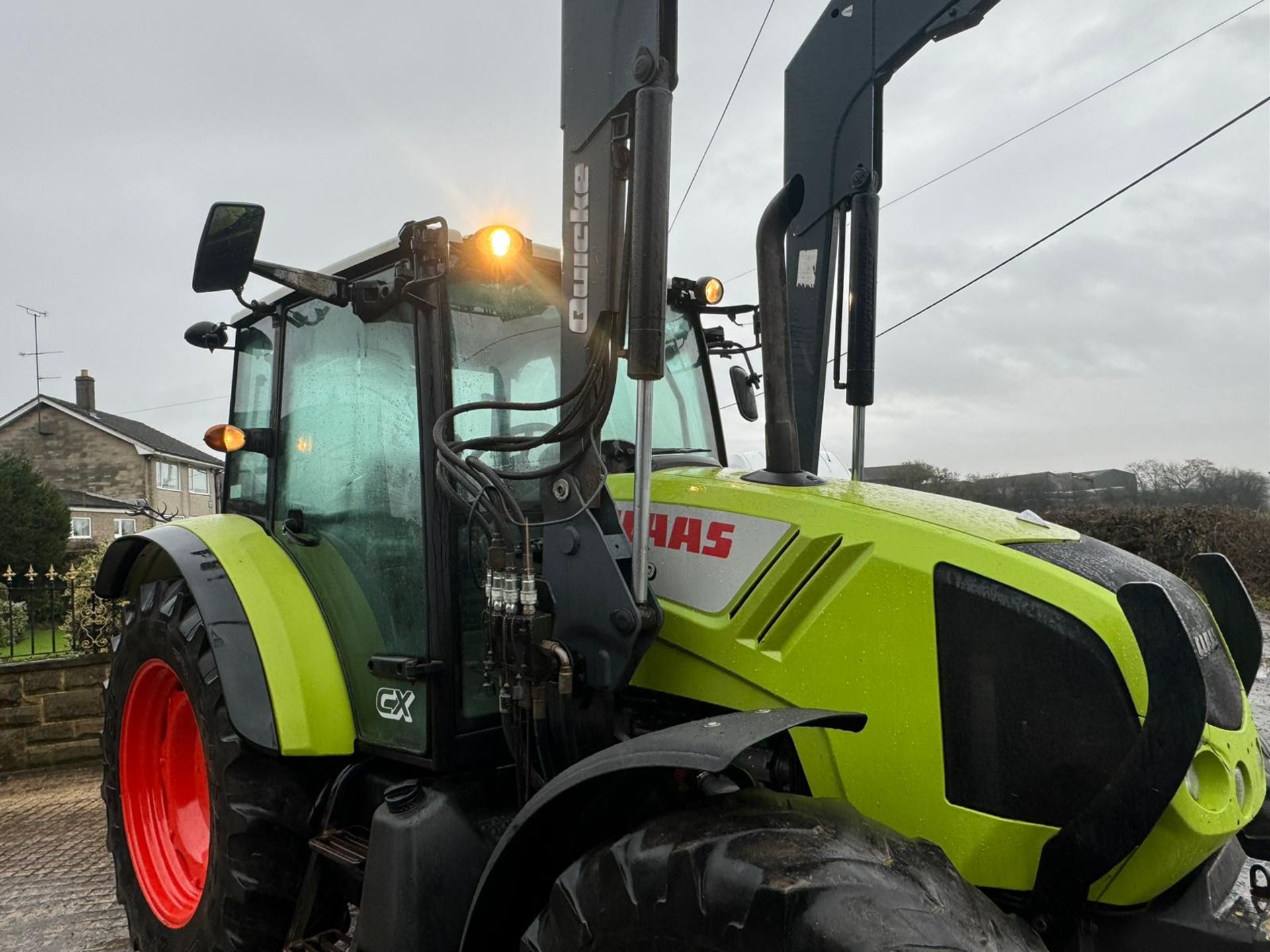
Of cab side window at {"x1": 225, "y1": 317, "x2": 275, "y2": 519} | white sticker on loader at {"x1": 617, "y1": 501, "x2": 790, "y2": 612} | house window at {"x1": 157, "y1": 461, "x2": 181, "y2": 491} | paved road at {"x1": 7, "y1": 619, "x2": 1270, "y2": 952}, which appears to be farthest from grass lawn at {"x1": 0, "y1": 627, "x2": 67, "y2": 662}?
house window at {"x1": 157, "y1": 461, "x2": 181, "y2": 491}

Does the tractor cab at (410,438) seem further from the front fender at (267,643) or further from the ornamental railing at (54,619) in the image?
the ornamental railing at (54,619)

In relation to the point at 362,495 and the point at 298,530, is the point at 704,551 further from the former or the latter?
the point at 298,530

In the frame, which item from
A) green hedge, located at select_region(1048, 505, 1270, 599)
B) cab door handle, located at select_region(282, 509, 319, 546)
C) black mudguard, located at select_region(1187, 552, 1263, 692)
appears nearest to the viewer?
black mudguard, located at select_region(1187, 552, 1263, 692)

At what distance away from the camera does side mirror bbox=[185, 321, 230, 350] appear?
358cm

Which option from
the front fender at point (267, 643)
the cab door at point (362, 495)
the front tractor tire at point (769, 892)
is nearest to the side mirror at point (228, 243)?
the cab door at point (362, 495)

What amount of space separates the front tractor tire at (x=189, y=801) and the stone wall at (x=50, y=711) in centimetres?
319

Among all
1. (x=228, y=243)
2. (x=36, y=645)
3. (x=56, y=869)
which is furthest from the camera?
(x=36, y=645)

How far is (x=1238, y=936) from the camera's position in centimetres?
167

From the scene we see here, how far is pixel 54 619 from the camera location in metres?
6.99

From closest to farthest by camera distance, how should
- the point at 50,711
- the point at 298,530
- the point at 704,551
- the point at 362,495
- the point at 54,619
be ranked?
Result: the point at 704,551 → the point at 362,495 → the point at 298,530 → the point at 50,711 → the point at 54,619

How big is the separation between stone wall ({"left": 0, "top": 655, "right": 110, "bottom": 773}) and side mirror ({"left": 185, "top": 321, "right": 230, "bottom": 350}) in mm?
3899

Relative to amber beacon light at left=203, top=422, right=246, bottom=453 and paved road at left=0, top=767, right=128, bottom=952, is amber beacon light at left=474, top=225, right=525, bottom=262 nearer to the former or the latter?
amber beacon light at left=203, top=422, right=246, bottom=453

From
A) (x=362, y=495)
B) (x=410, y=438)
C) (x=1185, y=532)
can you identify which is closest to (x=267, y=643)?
(x=362, y=495)

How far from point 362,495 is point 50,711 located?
505 centimetres
